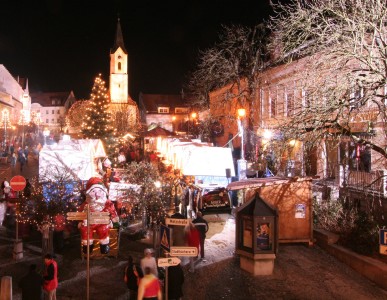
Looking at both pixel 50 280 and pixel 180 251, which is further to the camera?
pixel 50 280

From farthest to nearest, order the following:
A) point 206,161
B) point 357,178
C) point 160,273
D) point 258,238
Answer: point 206,161
point 357,178
point 258,238
point 160,273

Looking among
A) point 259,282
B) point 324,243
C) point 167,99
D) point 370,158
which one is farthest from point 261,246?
point 167,99

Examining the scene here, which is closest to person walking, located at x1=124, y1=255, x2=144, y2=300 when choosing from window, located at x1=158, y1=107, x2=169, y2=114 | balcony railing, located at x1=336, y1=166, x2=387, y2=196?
balcony railing, located at x1=336, y1=166, x2=387, y2=196

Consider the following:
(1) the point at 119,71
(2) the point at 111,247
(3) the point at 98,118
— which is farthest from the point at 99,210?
(1) the point at 119,71

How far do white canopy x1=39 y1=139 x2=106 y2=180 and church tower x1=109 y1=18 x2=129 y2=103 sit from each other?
5971 cm

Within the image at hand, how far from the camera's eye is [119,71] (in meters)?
79.3

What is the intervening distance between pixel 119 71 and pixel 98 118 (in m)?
44.2

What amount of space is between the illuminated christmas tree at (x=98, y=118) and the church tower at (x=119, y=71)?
39877 mm

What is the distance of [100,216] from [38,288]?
6.17 ft

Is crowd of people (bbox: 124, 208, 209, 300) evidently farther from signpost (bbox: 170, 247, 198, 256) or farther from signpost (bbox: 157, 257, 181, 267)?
signpost (bbox: 170, 247, 198, 256)

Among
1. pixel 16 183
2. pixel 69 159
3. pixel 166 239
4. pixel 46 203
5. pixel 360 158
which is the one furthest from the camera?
pixel 360 158

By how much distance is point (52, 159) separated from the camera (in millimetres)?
17172

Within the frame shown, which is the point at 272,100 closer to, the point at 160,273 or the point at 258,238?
the point at 258,238

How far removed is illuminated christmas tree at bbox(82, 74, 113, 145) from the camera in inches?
1443
